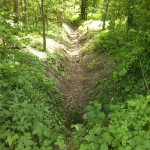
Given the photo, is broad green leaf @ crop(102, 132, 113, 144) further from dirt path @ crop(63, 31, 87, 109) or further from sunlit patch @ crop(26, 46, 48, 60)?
sunlit patch @ crop(26, 46, 48, 60)

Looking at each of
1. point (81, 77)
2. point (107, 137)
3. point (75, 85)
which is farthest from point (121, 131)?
point (81, 77)

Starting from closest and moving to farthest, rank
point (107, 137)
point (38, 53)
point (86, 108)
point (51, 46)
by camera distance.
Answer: point (107, 137) → point (86, 108) → point (38, 53) → point (51, 46)

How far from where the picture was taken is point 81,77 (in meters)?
13.0

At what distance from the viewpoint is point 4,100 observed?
5051 mm

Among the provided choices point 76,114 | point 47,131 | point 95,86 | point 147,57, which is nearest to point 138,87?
point 147,57

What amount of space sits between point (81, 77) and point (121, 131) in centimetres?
880

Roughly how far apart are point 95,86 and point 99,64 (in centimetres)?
257

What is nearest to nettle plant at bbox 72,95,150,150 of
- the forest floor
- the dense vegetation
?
the dense vegetation

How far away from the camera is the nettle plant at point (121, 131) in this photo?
4207mm

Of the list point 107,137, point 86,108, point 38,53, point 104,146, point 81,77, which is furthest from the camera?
point 81,77

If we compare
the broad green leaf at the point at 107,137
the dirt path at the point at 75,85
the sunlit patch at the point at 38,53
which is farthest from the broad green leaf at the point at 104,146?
the sunlit patch at the point at 38,53

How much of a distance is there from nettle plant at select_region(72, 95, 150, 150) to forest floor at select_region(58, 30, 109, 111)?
4.58 metres

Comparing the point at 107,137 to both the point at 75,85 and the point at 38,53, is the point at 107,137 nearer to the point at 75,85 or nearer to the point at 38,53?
the point at 75,85

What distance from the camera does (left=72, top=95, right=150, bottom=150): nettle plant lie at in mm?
4207
